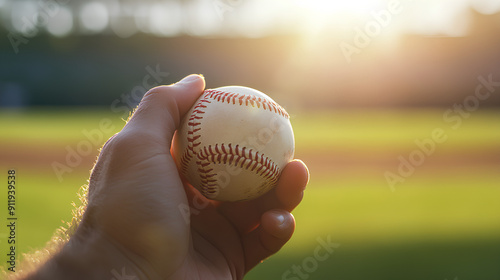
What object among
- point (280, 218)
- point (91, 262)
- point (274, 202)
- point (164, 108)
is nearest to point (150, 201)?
point (91, 262)

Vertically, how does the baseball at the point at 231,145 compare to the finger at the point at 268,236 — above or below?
above

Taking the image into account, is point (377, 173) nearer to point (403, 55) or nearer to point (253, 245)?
point (253, 245)

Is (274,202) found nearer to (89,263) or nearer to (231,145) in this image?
(231,145)

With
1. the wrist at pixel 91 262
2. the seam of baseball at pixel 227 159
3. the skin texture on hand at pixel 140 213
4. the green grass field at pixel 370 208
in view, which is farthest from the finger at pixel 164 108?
the green grass field at pixel 370 208

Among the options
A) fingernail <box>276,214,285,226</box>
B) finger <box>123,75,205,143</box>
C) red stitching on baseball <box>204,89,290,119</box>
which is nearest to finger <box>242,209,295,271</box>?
fingernail <box>276,214,285,226</box>

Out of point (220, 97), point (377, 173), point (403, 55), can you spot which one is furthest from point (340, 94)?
point (220, 97)

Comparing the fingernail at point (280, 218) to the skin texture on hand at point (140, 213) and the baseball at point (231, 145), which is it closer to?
the baseball at point (231, 145)
